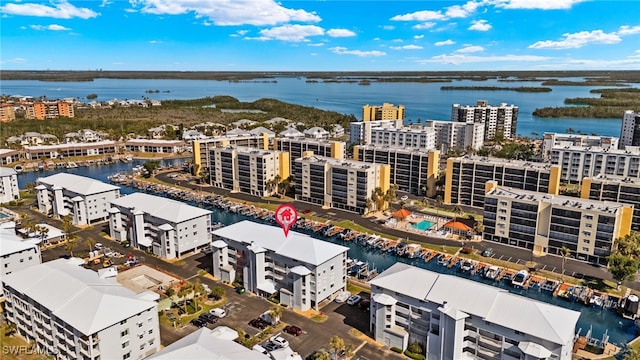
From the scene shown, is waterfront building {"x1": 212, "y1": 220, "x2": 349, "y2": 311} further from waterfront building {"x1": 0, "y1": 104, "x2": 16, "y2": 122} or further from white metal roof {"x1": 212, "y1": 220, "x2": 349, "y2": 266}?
waterfront building {"x1": 0, "y1": 104, "x2": 16, "y2": 122}


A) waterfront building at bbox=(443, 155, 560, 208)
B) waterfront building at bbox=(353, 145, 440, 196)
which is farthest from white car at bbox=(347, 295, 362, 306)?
waterfront building at bbox=(353, 145, 440, 196)

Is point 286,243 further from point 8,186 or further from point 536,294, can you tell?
point 8,186

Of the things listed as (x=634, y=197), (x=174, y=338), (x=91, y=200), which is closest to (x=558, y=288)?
(x=634, y=197)

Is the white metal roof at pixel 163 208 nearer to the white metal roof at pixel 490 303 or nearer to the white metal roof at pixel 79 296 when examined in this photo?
the white metal roof at pixel 79 296

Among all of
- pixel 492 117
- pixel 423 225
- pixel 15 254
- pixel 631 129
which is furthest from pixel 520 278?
pixel 492 117

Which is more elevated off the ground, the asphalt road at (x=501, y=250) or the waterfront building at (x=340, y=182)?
the waterfront building at (x=340, y=182)

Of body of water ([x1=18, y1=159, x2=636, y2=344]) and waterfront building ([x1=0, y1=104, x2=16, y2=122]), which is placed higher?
waterfront building ([x1=0, y1=104, x2=16, y2=122])

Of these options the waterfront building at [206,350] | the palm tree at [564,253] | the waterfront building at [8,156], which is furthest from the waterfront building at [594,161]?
the waterfront building at [8,156]
